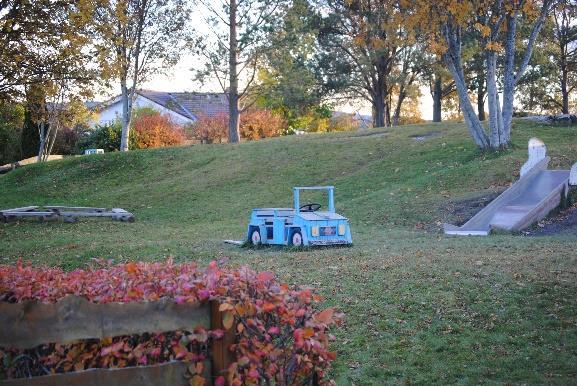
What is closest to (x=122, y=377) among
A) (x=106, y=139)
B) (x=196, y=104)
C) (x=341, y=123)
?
(x=106, y=139)

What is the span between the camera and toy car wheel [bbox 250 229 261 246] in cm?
1512

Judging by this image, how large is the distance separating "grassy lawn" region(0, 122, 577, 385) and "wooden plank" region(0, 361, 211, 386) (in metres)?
2.66

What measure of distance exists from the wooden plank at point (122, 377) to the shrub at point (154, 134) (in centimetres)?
4318

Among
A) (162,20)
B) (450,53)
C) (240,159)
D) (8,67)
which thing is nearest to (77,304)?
(8,67)

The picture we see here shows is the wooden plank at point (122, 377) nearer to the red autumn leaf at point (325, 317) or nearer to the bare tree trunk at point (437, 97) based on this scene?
the red autumn leaf at point (325, 317)

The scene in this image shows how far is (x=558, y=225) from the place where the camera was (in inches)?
649

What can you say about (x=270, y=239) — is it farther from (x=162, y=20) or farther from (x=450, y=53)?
(x=162, y=20)

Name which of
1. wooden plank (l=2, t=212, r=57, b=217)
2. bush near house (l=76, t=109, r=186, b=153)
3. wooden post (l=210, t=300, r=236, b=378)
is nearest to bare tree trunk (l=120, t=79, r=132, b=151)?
bush near house (l=76, t=109, r=186, b=153)

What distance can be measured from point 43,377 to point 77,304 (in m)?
0.39

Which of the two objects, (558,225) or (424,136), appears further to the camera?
(424,136)

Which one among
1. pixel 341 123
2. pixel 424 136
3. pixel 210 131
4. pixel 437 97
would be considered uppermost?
pixel 341 123

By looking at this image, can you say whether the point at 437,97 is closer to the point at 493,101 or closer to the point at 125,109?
the point at 125,109

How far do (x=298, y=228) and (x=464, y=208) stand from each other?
633cm

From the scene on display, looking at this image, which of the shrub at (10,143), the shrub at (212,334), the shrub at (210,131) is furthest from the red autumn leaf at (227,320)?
the shrub at (210,131)
